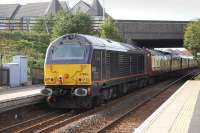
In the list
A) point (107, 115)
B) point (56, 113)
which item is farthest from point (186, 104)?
point (56, 113)

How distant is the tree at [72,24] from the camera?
5122cm

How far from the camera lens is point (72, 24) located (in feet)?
172

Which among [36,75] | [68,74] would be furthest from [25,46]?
[68,74]

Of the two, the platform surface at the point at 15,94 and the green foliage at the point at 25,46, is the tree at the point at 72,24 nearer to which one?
the green foliage at the point at 25,46

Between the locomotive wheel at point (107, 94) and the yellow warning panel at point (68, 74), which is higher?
the yellow warning panel at point (68, 74)

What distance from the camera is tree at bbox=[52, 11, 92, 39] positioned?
51.2 metres

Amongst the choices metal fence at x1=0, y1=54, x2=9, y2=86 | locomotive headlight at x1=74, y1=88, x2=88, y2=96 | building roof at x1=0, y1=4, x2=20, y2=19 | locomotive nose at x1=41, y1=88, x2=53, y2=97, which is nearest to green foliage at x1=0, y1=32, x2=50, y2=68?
metal fence at x1=0, y1=54, x2=9, y2=86

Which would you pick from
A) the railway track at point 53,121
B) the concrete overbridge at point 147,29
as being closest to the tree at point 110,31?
the concrete overbridge at point 147,29

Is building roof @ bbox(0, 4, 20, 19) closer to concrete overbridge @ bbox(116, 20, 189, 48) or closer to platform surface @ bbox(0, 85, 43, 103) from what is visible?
concrete overbridge @ bbox(116, 20, 189, 48)

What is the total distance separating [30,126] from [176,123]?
487cm

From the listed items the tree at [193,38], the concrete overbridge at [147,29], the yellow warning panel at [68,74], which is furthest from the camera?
the concrete overbridge at [147,29]

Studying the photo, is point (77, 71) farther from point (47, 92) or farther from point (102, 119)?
point (102, 119)

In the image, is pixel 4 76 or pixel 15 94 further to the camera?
pixel 4 76

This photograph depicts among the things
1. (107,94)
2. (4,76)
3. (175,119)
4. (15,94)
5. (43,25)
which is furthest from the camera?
(43,25)
